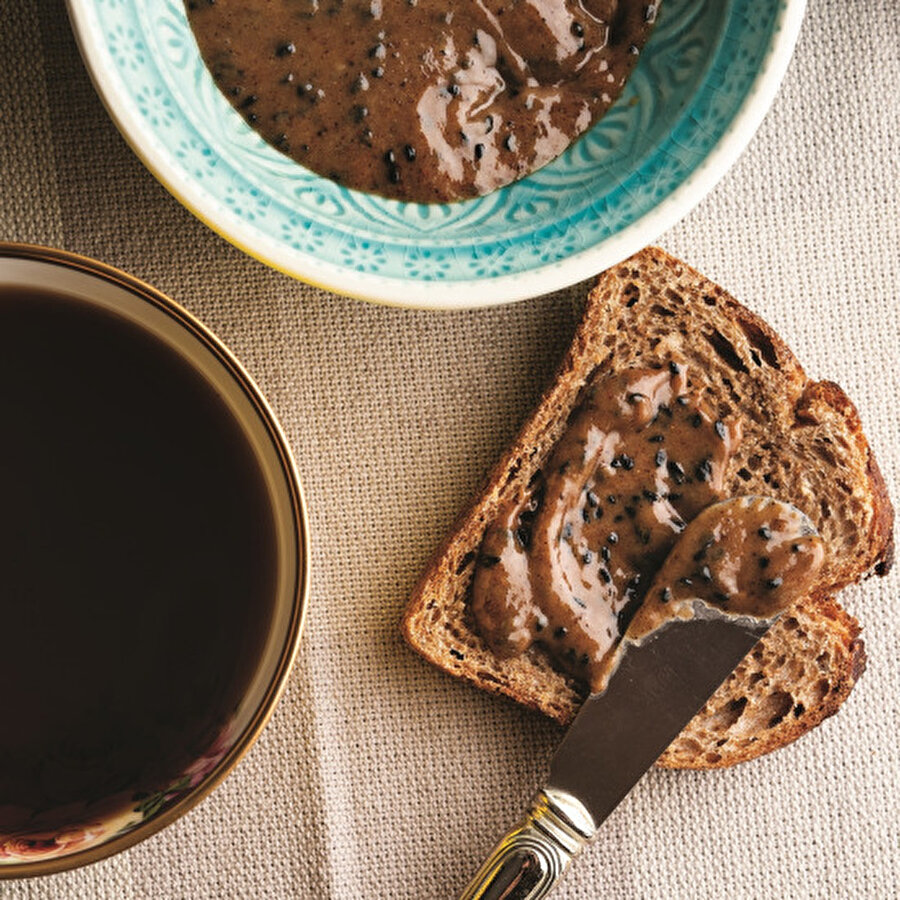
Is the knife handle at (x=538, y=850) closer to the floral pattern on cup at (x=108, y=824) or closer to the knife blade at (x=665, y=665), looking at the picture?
the knife blade at (x=665, y=665)

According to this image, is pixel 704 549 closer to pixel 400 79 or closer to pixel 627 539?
pixel 627 539

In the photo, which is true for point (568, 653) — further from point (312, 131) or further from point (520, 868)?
point (312, 131)

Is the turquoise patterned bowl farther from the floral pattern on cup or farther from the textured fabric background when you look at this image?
the floral pattern on cup

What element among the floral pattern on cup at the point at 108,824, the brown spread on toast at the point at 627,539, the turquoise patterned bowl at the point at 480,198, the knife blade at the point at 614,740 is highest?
the turquoise patterned bowl at the point at 480,198

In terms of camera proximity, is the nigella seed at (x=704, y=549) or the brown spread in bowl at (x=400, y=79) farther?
the nigella seed at (x=704, y=549)

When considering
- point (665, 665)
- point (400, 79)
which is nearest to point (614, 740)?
point (665, 665)

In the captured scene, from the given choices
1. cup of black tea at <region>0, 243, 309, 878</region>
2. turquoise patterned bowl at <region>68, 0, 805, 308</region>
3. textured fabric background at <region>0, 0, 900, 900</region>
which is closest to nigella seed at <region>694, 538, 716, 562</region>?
textured fabric background at <region>0, 0, 900, 900</region>

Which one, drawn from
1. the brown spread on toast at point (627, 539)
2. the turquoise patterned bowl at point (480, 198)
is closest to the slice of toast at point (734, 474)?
the brown spread on toast at point (627, 539)
